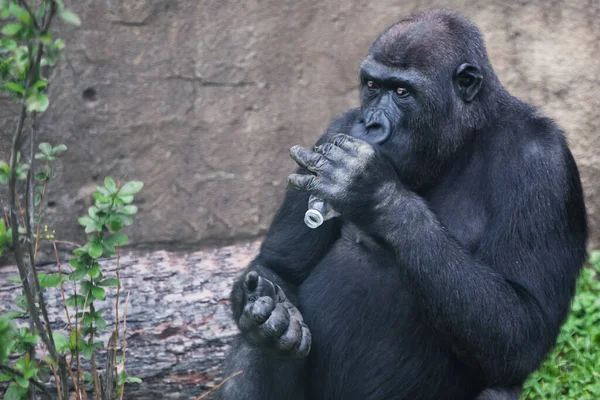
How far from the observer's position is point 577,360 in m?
5.23

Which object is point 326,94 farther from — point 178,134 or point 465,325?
point 465,325

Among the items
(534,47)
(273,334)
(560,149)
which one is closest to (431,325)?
(273,334)

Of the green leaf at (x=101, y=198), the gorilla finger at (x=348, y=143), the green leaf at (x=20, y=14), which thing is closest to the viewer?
the green leaf at (x=20, y=14)

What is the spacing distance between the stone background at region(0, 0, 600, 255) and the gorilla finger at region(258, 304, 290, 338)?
2.37 m

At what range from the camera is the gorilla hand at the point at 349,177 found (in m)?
3.29

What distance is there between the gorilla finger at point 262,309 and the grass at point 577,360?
213cm

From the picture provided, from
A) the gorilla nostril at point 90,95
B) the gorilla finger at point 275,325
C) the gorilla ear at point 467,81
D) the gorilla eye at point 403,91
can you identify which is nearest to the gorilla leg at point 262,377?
the gorilla finger at point 275,325

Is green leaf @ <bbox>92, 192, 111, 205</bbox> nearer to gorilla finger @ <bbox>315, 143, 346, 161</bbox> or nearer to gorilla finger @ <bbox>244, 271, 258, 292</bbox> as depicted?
gorilla finger @ <bbox>244, 271, 258, 292</bbox>

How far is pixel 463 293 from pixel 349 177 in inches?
23.8

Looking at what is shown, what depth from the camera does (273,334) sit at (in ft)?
11.4

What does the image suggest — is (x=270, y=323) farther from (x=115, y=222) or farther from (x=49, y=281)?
(x=49, y=281)

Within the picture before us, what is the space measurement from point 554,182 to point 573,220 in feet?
0.72

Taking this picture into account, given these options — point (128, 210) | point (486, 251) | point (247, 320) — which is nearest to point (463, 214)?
point (486, 251)

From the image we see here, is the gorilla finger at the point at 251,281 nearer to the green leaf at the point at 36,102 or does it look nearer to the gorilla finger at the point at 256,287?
the gorilla finger at the point at 256,287
